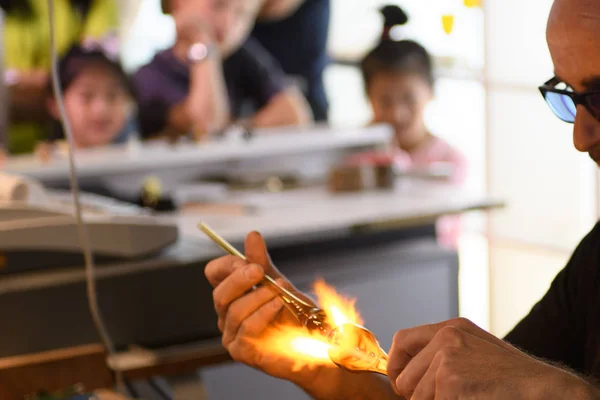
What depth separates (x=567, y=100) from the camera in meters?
1.03

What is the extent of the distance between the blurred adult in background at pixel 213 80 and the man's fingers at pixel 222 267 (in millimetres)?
2729

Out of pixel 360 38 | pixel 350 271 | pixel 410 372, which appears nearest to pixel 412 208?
pixel 350 271

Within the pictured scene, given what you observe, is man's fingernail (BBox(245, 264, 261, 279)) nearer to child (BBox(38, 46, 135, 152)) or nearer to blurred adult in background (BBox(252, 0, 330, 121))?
child (BBox(38, 46, 135, 152))

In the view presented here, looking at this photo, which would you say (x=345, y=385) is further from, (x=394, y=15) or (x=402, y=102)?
(x=402, y=102)

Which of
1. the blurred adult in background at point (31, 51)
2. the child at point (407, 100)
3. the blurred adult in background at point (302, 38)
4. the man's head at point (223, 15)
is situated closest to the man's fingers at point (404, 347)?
the child at point (407, 100)

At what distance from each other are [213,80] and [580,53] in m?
3.19

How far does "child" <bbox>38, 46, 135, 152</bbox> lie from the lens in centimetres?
355

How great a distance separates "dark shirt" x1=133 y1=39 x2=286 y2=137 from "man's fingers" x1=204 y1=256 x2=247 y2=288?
3.24 meters

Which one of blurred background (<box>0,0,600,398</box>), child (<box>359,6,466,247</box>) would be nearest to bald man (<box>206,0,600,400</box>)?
blurred background (<box>0,0,600,398</box>)

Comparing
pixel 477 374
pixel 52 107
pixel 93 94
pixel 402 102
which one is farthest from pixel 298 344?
pixel 52 107

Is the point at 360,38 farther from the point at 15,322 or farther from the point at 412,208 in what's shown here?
the point at 15,322

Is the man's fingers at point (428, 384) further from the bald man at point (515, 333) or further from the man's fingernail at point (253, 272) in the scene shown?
the man's fingernail at point (253, 272)

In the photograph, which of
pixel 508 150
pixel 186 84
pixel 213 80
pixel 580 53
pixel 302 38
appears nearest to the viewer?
pixel 580 53

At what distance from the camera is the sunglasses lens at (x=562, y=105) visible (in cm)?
103
